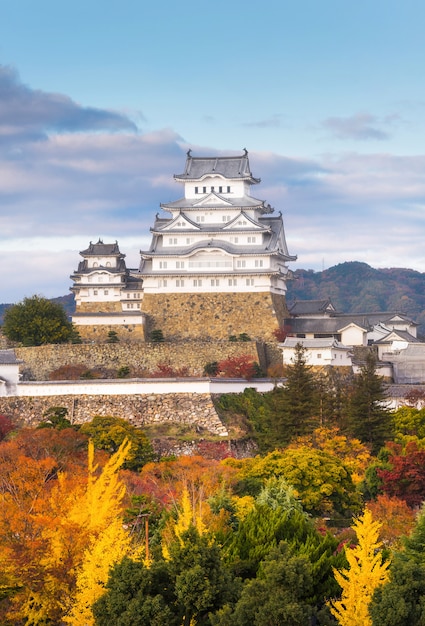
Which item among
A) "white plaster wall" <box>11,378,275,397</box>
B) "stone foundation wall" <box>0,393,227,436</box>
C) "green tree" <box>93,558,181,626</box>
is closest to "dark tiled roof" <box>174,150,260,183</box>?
"white plaster wall" <box>11,378,275,397</box>

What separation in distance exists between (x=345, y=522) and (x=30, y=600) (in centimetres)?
1143

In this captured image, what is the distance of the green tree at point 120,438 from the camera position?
4100cm

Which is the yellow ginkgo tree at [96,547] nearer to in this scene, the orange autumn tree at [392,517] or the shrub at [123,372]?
the orange autumn tree at [392,517]

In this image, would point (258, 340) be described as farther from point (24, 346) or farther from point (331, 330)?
point (24, 346)

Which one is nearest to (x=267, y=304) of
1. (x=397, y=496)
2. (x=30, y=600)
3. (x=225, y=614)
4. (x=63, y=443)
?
(x=63, y=443)

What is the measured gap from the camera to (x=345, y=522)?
3425cm

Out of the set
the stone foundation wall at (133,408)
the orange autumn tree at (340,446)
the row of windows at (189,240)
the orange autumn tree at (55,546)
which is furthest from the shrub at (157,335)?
the orange autumn tree at (55,546)

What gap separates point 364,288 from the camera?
126562 millimetres

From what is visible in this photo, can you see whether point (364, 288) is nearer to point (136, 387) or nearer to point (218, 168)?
point (218, 168)

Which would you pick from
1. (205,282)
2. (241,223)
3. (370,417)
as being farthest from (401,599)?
(241,223)

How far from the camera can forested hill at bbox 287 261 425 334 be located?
121312 millimetres

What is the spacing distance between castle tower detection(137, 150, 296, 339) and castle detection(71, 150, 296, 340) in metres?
0.05

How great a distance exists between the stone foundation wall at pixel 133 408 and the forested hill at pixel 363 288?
225 feet

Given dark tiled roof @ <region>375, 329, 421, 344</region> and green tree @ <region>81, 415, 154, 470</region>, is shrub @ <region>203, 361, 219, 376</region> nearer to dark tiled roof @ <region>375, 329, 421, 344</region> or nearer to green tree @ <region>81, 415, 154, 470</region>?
green tree @ <region>81, 415, 154, 470</region>
